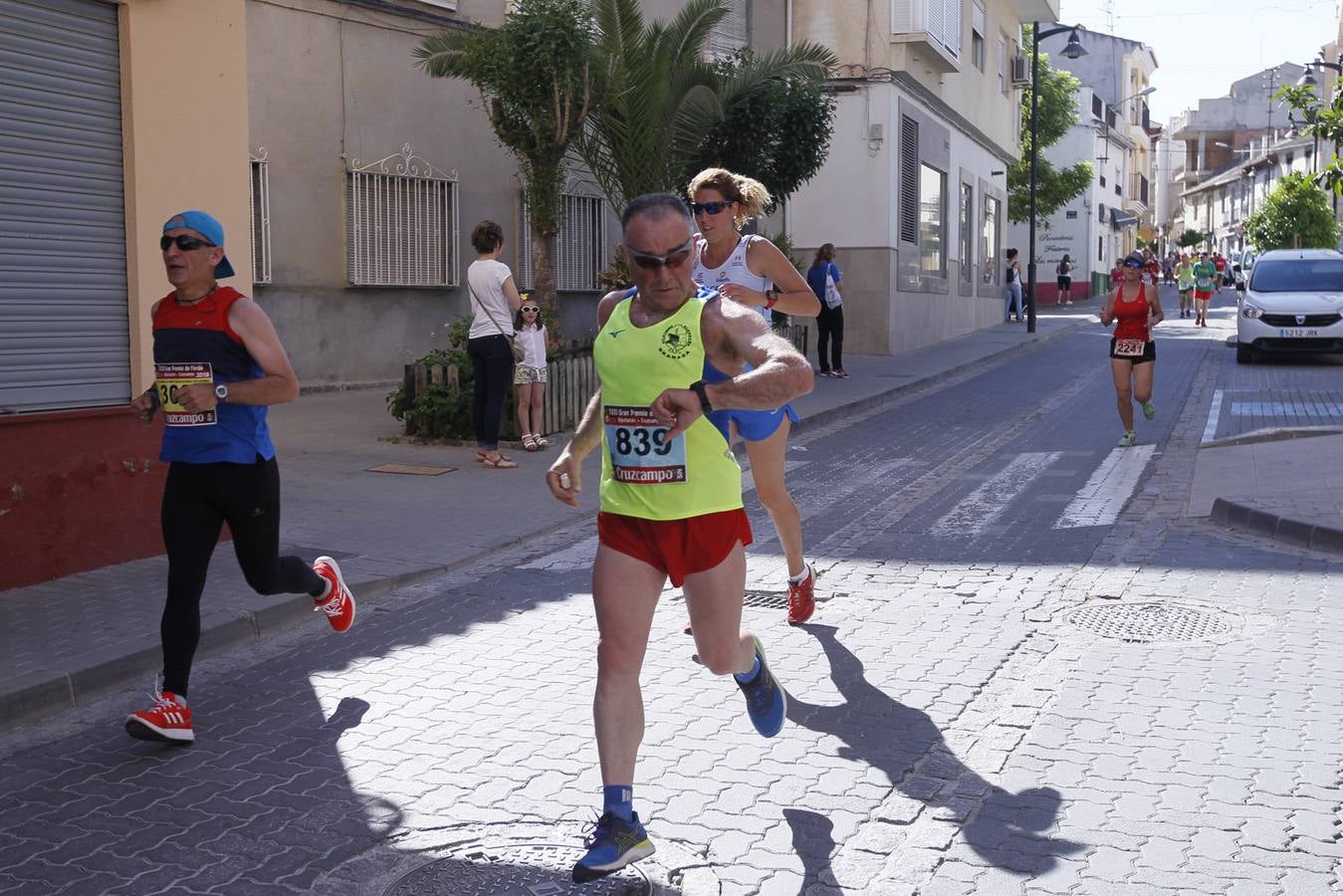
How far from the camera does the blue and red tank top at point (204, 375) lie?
5.04 meters

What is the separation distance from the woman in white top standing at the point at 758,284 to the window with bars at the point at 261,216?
10.4 m

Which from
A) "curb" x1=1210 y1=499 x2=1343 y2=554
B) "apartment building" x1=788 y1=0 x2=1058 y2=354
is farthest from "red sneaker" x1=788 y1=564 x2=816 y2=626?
"apartment building" x1=788 y1=0 x2=1058 y2=354

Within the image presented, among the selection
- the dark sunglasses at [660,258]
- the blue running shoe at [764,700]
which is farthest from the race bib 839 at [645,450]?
the blue running shoe at [764,700]

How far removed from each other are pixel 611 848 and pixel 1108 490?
7.68 m

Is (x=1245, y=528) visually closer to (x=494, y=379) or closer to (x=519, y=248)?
(x=494, y=379)

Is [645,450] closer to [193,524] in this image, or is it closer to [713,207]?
[193,524]

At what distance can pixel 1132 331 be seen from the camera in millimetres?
12195

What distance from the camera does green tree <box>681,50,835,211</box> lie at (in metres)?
18.0

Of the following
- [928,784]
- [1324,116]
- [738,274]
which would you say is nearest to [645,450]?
[928,784]

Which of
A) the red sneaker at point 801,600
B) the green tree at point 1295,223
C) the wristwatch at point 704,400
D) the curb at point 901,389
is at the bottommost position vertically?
the red sneaker at point 801,600

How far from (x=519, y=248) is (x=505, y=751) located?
15.2 m

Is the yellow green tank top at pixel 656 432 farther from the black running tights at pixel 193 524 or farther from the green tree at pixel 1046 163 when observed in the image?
the green tree at pixel 1046 163

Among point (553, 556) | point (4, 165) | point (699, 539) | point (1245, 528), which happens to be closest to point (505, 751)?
point (699, 539)

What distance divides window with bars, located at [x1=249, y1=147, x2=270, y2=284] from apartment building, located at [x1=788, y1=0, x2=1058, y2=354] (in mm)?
11475
